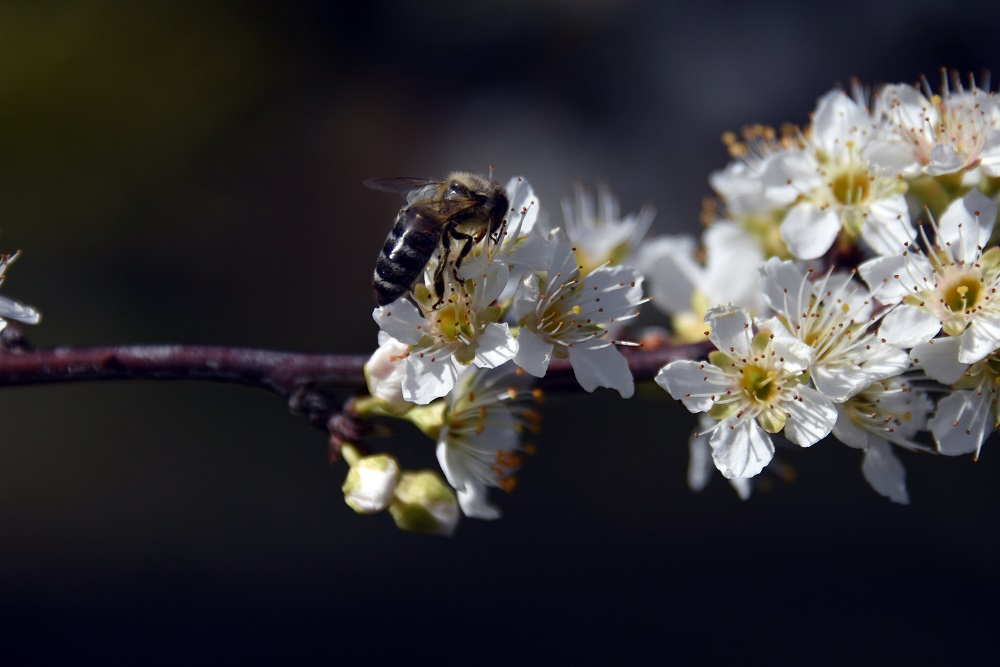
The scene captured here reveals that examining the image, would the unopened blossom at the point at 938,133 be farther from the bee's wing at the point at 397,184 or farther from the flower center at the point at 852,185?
the bee's wing at the point at 397,184

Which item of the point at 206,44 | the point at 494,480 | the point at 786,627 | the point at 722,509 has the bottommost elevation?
the point at 786,627

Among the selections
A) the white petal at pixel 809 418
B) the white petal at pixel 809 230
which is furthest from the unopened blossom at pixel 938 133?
the white petal at pixel 809 418

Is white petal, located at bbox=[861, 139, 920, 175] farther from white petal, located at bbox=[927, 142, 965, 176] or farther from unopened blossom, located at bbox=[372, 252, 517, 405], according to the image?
unopened blossom, located at bbox=[372, 252, 517, 405]

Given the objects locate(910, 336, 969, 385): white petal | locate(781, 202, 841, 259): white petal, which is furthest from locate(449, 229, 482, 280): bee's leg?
locate(910, 336, 969, 385): white petal

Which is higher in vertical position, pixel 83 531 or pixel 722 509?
pixel 83 531

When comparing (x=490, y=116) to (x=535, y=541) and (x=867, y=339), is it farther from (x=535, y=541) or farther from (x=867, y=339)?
(x=867, y=339)

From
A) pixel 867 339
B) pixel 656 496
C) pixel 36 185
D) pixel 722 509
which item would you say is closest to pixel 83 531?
pixel 36 185

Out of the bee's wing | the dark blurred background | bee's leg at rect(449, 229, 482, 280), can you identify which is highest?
the bee's wing
